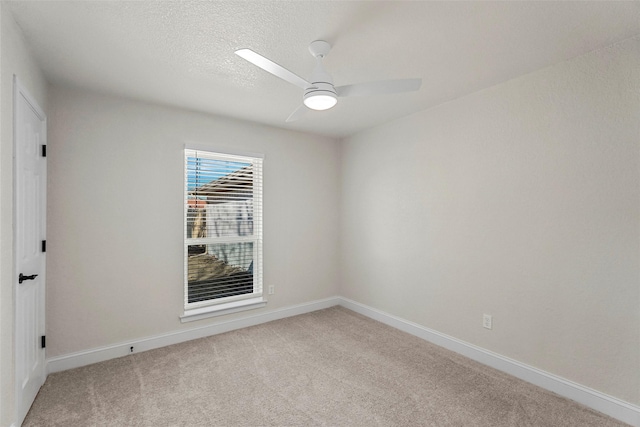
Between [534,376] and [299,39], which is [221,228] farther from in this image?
[534,376]

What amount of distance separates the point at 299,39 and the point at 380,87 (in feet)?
2.10

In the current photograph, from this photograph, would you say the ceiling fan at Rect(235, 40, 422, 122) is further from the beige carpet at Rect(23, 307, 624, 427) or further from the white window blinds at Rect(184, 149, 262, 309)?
the beige carpet at Rect(23, 307, 624, 427)

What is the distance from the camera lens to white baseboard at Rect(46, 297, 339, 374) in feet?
8.82

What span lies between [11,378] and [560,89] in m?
4.24

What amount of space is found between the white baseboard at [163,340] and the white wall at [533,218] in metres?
1.40

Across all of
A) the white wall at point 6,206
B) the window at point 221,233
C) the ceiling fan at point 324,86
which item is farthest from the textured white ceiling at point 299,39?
the window at point 221,233

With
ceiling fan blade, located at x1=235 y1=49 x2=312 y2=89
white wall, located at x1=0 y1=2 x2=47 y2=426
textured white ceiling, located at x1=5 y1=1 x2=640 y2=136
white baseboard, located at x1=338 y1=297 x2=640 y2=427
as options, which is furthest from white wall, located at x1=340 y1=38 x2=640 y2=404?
white wall, located at x1=0 y1=2 x2=47 y2=426

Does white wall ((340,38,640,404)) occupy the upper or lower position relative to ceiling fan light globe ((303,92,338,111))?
lower

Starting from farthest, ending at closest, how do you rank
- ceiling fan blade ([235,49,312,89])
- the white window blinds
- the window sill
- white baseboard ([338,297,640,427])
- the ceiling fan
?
1. the white window blinds
2. the window sill
3. white baseboard ([338,297,640,427])
4. the ceiling fan
5. ceiling fan blade ([235,49,312,89])

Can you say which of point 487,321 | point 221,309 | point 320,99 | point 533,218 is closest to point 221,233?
point 221,309

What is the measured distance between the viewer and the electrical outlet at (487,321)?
2.77 meters

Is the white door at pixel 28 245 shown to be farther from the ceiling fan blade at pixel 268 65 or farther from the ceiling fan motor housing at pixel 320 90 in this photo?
the ceiling fan motor housing at pixel 320 90

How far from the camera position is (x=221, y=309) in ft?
11.6

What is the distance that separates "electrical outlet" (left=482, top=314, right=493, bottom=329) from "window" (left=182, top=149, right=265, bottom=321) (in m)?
2.53
